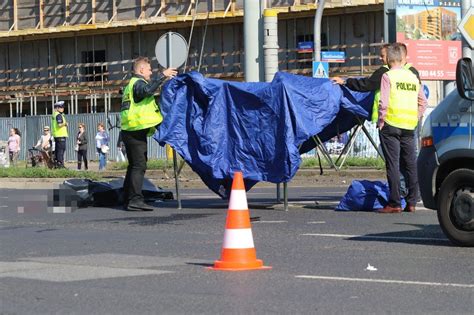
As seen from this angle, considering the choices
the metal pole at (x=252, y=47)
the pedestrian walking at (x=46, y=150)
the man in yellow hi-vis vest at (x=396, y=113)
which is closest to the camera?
the man in yellow hi-vis vest at (x=396, y=113)

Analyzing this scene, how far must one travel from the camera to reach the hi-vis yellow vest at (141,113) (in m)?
16.2

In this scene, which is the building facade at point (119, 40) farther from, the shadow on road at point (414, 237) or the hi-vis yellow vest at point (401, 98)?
the shadow on road at point (414, 237)

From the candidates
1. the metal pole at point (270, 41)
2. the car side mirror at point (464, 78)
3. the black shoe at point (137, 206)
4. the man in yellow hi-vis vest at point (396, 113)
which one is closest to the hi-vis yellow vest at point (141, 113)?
the black shoe at point (137, 206)

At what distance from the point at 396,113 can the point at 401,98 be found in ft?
0.65

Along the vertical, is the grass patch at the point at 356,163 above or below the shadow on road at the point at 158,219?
below

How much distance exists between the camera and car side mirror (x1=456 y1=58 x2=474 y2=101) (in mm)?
10945

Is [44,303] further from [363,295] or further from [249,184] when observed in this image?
[249,184]

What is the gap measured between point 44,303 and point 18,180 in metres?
22.7

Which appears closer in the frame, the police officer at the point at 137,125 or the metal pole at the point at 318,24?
the police officer at the point at 137,125

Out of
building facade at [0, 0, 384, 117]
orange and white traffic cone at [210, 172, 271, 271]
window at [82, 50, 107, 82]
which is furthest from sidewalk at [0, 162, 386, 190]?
window at [82, 50, 107, 82]

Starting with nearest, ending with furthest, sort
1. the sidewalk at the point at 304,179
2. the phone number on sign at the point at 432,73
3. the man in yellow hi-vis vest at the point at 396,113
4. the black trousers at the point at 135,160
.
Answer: the man in yellow hi-vis vest at the point at 396,113, the black trousers at the point at 135,160, the sidewalk at the point at 304,179, the phone number on sign at the point at 432,73

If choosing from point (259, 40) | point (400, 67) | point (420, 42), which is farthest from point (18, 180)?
point (400, 67)

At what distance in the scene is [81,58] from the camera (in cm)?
6222

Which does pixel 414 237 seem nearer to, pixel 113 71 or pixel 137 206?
pixel 137 206
